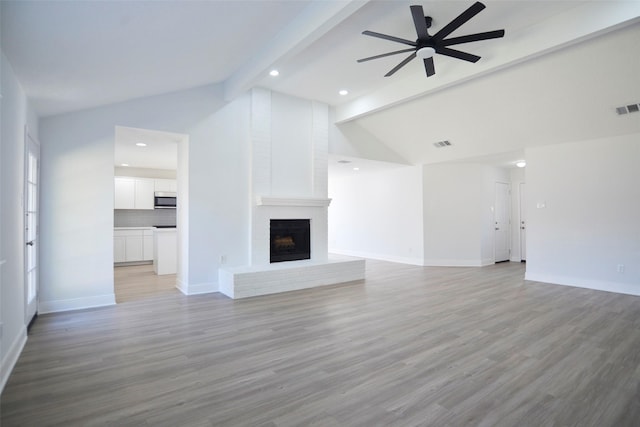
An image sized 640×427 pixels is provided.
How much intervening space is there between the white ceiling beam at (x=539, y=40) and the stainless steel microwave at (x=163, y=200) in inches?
238

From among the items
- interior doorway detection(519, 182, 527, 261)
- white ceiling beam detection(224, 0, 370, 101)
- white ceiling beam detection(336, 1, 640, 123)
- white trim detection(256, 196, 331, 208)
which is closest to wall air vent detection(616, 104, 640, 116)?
white ceiling beam detection(336, 1, 640, 123)

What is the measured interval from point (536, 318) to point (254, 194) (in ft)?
14.3

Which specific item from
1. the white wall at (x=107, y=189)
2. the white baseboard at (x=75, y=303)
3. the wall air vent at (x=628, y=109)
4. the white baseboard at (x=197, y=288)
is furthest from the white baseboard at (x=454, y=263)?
the white baseboard at (x=75, y=303)

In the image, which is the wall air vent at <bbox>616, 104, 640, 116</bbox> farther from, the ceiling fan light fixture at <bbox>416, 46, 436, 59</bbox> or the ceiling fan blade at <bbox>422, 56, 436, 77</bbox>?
the ceiling fan light fixture at <bbox>416, 46, 436, 59</bbox>

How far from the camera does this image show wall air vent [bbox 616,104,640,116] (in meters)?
4.71

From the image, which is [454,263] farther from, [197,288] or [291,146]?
[197,288]

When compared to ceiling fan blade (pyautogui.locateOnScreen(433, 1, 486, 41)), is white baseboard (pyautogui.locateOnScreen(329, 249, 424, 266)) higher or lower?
lower

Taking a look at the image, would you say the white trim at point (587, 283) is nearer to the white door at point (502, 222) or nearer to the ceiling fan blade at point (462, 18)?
the white door at point (502, 222)

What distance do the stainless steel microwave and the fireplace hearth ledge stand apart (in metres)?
4.12

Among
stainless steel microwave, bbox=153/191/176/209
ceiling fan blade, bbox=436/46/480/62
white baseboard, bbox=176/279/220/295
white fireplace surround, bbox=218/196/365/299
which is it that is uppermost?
ceiling fan blade, bbox=436/46/480/62

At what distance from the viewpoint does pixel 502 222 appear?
28.7ft

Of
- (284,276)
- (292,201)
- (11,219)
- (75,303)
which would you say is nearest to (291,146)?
(292,201)

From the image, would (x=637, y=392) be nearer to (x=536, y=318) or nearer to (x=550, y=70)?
(x=536, y=318)

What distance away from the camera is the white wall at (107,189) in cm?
423
